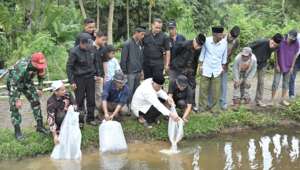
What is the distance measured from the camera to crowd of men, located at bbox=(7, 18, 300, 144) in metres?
4.26

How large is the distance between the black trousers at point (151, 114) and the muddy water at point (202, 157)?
1.66 feet

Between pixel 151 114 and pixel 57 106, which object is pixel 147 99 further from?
pixel 57 106

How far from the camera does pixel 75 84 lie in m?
4.56

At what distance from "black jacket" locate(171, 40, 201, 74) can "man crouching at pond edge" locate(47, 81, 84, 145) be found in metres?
2.28

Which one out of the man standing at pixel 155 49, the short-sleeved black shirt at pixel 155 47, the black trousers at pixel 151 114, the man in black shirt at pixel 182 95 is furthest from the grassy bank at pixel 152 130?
the short-sleeved black shirt at pixel 155 47

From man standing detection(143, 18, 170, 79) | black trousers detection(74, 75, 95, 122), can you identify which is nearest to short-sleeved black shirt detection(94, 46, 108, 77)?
black trousers detection(74, 75, 95, 122)

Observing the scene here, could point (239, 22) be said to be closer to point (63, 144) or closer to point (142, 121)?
point (142, 121)

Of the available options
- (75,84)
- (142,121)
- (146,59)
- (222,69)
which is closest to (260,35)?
(222,69)

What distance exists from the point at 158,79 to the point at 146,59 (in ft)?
4.07

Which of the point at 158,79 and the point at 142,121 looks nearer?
the point at 158,79

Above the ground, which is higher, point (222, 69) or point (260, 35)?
point (260, 35)

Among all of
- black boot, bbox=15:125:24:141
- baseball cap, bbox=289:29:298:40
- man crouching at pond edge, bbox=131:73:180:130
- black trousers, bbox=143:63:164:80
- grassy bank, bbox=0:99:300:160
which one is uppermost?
baseball cap, bbox=289:29:298:40

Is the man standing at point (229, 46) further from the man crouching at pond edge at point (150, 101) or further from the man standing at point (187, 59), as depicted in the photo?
the man crouching at pond edge at point (150, 101)

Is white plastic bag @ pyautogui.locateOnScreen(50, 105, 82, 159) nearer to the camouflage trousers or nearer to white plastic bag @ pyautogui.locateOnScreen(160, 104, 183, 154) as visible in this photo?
the camouflage trousers
